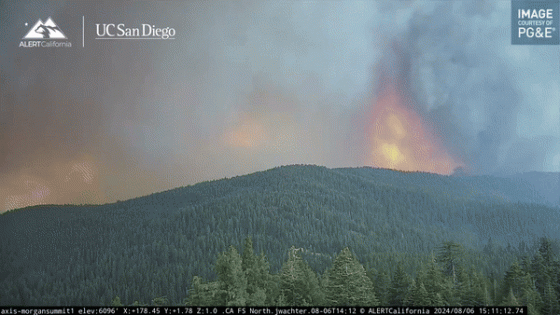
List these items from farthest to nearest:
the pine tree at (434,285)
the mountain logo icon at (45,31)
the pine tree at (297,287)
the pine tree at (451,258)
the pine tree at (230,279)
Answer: the mountain logo icon at (45,31) < the pine tree at (451,258) < the pine tree at (434,285) < the pine tree at (297,287) < the pine tree at (230,279)

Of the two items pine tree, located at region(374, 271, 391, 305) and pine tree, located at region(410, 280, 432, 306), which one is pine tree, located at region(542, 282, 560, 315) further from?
pine tree, located at region(374, 271, 391, 305)

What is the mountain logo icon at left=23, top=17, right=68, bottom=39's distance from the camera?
5000cm

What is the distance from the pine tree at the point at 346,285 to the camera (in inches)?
1347

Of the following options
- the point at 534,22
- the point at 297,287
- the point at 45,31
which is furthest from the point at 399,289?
the point at 45,31

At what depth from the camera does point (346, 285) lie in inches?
1358

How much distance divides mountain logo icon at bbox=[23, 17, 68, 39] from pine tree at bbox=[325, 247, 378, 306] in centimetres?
4036

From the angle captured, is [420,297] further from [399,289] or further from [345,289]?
[399,289]

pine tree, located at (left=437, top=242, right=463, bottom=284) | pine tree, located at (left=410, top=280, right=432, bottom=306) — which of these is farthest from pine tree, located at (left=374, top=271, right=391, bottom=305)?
pine tree, located at (left=410, top=280, right=432, bottom=306)

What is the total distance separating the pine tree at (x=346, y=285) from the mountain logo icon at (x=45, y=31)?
40.4 metres

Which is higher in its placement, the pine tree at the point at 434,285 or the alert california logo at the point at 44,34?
the alert california logo at the point at 44,34

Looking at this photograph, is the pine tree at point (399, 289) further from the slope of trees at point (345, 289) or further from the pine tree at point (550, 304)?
the pine tree at point (550, 304)

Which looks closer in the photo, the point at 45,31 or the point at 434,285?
the point at 434,285

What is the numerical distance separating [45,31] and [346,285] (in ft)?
139

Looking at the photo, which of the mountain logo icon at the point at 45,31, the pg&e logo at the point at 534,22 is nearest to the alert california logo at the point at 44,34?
the mountain logo icon at the point at 45,31
